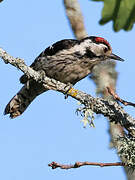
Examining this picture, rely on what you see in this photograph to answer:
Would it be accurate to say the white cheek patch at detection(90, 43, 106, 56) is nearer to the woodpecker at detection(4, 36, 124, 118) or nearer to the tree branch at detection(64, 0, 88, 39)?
the woodpecker at detection(4, 36, 124, 118)

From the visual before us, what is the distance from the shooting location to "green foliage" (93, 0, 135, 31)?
700mm

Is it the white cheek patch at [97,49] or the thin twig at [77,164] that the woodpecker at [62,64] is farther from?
the thin twig at [77,164]

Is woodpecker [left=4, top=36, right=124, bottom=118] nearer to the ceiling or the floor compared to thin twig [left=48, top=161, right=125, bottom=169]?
nearer to the ceiling

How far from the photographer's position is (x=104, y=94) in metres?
3.27

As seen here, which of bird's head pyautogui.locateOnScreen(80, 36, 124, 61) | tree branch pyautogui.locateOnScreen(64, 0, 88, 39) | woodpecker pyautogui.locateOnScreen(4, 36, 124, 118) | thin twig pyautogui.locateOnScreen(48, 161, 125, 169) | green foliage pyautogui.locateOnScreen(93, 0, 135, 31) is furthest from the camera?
bird's head pyautogui.locateOnScreen(80, 36, 124, 61)

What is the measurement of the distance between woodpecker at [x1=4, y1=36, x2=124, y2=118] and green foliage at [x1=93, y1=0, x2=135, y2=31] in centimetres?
409

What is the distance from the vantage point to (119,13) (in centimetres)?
73

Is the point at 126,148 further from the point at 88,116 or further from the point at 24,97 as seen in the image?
the point at 24,97

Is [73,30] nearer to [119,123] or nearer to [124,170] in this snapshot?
[119,123]

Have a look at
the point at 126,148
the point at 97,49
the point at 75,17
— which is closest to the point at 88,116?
the point at 126,148

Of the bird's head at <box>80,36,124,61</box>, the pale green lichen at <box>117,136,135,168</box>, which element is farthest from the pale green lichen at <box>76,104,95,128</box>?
the bird's head at <box>80,36,124,61</box>

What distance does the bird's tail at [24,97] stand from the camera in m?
5.04

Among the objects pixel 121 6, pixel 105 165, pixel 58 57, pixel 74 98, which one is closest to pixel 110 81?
pixel 74 98

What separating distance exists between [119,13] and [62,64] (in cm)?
428
